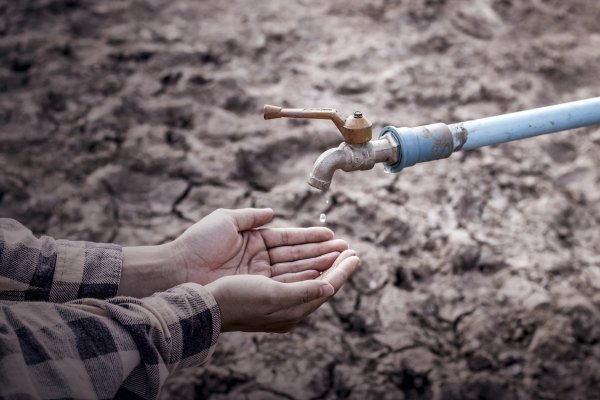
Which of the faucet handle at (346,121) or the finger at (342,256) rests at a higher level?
the faucet handle at (346,121)

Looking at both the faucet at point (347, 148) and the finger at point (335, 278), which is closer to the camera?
the faucet at point (347, 148)

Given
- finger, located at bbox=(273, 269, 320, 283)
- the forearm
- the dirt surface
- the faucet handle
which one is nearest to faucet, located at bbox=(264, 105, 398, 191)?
the faucet handle

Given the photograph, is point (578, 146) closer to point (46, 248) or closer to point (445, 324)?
point (445, 324)

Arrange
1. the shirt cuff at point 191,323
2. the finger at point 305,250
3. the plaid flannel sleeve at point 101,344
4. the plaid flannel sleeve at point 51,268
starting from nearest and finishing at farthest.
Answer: the plaid flannel sleeve at point 101,344
the shirt cuff at point 191,323
the plaid flannel sleeve at point 51,268
the finger at point 305,250

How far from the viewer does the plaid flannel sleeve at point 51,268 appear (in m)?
1.63

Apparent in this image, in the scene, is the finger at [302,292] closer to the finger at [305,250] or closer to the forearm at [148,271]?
the finger at [305,250]

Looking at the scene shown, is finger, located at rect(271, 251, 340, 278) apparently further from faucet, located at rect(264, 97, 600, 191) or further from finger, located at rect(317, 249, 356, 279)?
faucet, located at rect(264, 97, 600, 191)

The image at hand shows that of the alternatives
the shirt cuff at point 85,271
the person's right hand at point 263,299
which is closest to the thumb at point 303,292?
the person's right hand at point 263,299

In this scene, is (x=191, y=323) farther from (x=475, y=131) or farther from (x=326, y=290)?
(x=475, y=131)

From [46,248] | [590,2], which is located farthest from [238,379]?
[590,2]

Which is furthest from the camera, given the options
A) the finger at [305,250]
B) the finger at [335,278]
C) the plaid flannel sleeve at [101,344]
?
the finger at [305,250]

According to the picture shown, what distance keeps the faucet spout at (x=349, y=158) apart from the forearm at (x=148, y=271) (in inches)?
23.7

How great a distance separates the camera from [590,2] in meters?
3.74

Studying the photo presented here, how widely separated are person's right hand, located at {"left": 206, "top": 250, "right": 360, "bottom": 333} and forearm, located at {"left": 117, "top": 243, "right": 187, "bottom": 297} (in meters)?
0.27
